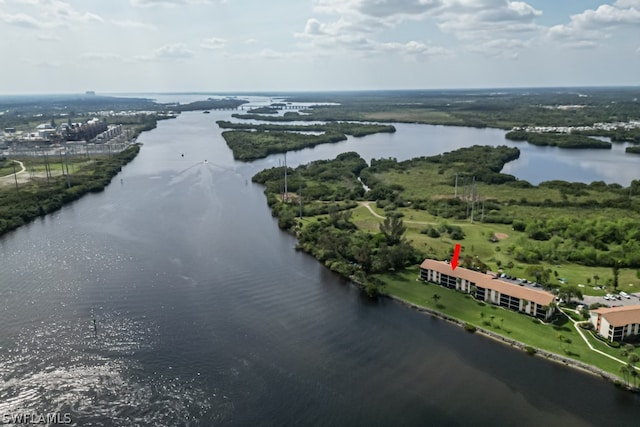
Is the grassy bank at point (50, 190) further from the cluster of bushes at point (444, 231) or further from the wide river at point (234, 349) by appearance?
the cluster of bushes at point (444, 231)

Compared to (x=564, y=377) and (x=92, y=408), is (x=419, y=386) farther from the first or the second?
(x=92, y=408)

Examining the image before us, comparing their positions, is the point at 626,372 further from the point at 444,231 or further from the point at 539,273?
the point at 444,231

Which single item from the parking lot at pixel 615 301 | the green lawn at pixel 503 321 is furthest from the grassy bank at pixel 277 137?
the parking lot at pixel 615 301

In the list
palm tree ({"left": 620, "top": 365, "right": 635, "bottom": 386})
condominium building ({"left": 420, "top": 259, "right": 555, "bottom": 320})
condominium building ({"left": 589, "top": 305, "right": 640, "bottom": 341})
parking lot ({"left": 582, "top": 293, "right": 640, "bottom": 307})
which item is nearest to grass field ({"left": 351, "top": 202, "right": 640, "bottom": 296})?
parking lot ({"left": 582, "top": 293, "right": 640, "bottom": 307})

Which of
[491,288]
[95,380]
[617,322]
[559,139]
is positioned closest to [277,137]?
[559,139]

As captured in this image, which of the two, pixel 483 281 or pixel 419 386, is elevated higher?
pixel 483 281

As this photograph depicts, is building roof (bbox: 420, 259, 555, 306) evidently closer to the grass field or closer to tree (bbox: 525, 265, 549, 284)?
tree (bbox: 525, 265, 549, 284)

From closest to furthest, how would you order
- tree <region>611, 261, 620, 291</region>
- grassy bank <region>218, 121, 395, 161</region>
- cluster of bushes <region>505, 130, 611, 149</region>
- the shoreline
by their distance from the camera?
the shoreline → tree <region>611, 261, 620, 291</region> → grassy bank <region>218, 121, 395, 161</region> → cluster of bushes <region>505, 130, 611, 149</region>

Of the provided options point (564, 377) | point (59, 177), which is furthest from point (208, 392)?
point (59, 177)
